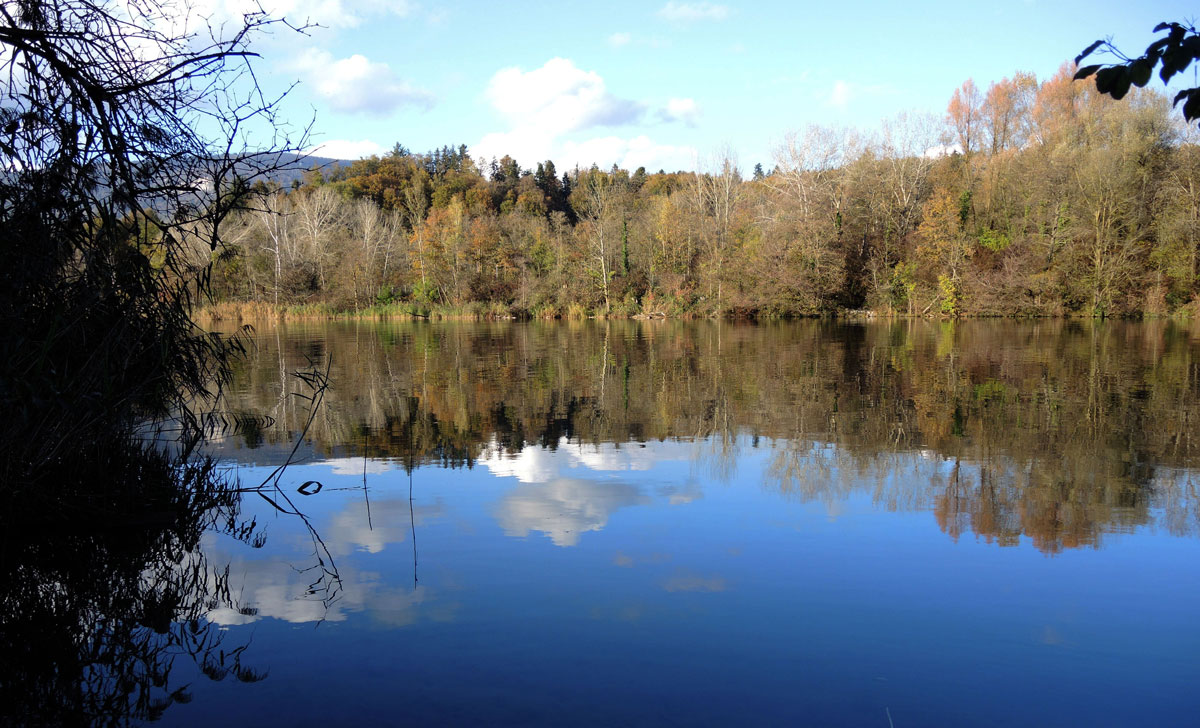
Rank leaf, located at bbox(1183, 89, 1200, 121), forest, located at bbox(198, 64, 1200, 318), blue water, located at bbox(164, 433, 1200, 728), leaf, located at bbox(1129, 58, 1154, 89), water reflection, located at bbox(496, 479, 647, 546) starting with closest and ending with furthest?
leaf, located at bbox(1129, 58, 1154, 89), leaf, located at bbox(1183, 89, 1200, 121), blue water, located at bbox(164, 433, 1200, 728), water reflection, located at bbox(496, 479, 647, 546), forest, located at bbox(198, 64, 1200, 318)

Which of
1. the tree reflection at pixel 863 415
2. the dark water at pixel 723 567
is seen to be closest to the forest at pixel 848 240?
the tree reflection at pixel 863 415

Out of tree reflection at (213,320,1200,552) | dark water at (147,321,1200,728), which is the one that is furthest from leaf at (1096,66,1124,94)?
tree reflection at (213,320,1200,552)

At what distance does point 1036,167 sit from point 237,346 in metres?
39.4

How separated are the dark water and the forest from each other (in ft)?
71.8

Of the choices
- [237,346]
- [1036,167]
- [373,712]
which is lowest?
[373,712]

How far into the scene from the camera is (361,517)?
618cm

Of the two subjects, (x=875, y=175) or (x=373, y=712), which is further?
(x=875, y=175)

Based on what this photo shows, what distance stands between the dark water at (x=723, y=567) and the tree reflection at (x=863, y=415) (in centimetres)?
7

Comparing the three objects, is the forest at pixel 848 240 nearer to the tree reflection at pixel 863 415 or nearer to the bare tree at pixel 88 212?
the tree reflection at pixel 863 415

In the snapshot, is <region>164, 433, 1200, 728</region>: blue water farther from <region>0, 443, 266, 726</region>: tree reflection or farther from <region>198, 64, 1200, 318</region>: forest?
<region>198, 64, 1200, 318</region>: forest

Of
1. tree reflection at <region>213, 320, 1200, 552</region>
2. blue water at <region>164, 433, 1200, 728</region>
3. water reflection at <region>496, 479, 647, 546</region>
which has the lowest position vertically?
blue water at <region>164, 433, 1200, 728</region>

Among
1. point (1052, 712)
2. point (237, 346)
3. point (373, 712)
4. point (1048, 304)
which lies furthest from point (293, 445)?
point (1048, 304)

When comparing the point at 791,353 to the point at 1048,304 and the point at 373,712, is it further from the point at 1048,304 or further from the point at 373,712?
the point at 1048,304

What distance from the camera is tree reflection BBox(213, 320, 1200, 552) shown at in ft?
22.0
